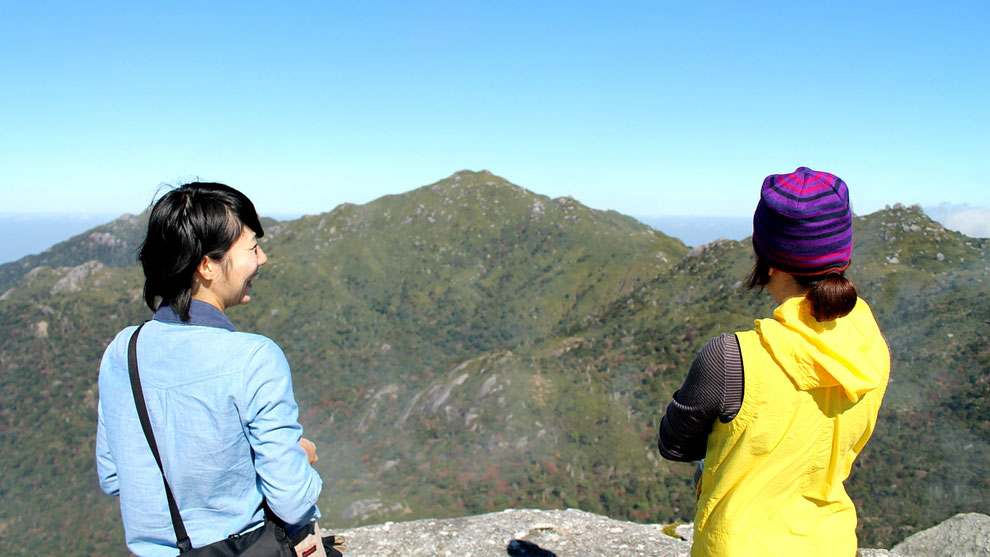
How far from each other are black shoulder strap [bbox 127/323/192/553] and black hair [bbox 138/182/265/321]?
0.30m

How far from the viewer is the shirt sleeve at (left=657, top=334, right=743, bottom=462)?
7.59 ft

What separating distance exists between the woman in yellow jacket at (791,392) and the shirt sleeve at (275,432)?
1.98 m

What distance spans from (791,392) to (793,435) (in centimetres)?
23

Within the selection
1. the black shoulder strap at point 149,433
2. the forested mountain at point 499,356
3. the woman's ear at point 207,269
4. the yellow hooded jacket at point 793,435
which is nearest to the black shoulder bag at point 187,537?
the black shoulder strap at point 149,433

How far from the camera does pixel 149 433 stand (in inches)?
102

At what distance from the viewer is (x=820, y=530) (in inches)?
101

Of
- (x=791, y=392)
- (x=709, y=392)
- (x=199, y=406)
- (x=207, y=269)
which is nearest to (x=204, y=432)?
(x=199, y=406)

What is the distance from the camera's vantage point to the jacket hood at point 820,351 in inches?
90.0

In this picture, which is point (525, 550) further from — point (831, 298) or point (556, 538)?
point (831, 298)

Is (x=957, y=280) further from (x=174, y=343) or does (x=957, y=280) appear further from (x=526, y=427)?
(x=174, y=343)

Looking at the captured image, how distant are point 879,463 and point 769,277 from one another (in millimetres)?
39451

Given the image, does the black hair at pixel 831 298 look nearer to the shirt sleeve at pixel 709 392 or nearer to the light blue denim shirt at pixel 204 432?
the shirt sleeve at pixel 709 392

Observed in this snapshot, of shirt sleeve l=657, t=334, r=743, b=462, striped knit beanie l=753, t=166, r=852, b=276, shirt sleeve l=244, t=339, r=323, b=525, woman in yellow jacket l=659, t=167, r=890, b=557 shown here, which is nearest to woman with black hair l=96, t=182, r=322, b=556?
shirt sleeve l=244, t=339, r=323, b=525

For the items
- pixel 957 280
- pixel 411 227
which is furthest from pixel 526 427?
pixel 411 227
